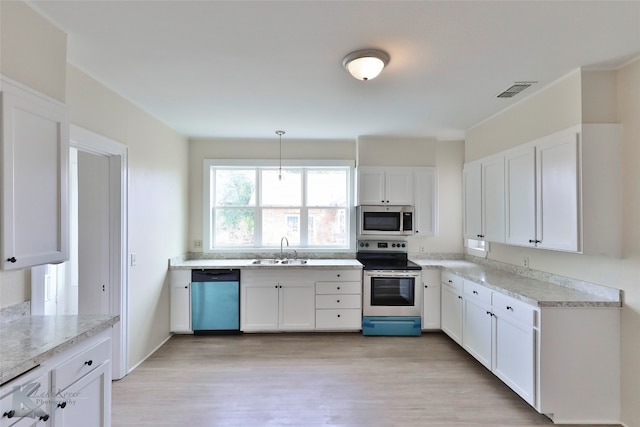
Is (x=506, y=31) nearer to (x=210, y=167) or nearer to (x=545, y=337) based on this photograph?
(x=545, y=337)

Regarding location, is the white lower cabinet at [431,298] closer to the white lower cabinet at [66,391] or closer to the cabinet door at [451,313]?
the cabinet door at [451,313]

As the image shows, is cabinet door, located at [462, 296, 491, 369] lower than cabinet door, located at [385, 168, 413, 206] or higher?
lower

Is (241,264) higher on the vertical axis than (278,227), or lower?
lower

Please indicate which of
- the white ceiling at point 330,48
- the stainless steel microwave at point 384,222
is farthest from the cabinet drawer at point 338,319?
the white ceiling at point 330,48

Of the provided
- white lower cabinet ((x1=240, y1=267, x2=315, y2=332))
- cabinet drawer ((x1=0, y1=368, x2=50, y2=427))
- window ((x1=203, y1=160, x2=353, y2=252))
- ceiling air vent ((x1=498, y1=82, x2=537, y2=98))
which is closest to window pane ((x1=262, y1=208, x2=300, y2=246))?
window ((x1=203, y1=160, x2=353, y2=252))

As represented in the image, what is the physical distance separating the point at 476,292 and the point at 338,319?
1717 millimetres

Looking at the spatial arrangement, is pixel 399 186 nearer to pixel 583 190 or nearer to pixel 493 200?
pixel 493 200

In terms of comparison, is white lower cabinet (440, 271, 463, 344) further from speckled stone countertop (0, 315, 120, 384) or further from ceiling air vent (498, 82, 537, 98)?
speckled stone countertop (0, 315, 120, 384)

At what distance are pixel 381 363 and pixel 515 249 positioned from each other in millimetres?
1906

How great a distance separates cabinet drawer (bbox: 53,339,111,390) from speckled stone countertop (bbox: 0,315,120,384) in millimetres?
83

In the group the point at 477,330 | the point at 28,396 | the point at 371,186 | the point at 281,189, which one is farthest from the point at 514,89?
the point at 28,396

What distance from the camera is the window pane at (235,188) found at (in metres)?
4.61

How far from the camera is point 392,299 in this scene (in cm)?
404

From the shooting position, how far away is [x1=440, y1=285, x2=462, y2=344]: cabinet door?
3.52m
